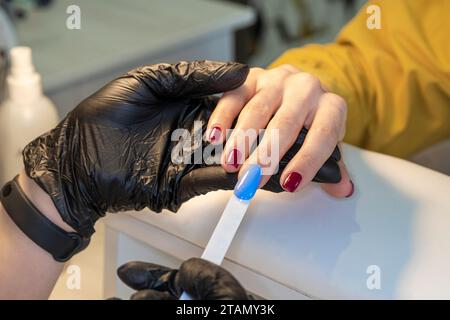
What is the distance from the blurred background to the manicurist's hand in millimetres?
583

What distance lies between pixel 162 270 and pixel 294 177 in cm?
13

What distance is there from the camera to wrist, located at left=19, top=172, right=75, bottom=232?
2.01 ft

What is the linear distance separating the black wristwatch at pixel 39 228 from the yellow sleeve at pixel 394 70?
42 cm

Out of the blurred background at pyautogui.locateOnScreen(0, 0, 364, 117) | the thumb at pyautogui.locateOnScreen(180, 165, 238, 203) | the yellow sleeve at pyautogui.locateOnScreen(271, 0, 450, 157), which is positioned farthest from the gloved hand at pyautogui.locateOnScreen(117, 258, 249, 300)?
the blurred background at pyautogui.locateOnScreen(0, 0, 364, 117)

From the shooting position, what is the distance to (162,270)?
0.50 metres

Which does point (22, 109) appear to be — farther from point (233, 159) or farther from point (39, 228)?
point (233, 159)

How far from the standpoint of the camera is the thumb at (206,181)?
1.81ft

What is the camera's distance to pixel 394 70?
3.14 ft

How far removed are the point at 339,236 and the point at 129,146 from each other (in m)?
0.20

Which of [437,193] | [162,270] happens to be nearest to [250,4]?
[437,193]

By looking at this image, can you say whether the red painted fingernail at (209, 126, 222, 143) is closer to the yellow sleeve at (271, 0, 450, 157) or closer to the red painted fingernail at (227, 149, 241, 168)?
the red painted fingernail at (227, 149, 241, 168)

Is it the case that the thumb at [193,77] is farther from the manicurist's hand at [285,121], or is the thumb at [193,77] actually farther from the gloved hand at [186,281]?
the gloved hand at [186,281]

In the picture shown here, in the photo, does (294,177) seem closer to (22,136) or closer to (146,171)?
(146,171)

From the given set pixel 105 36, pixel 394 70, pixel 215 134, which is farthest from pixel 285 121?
pixel 105 36
